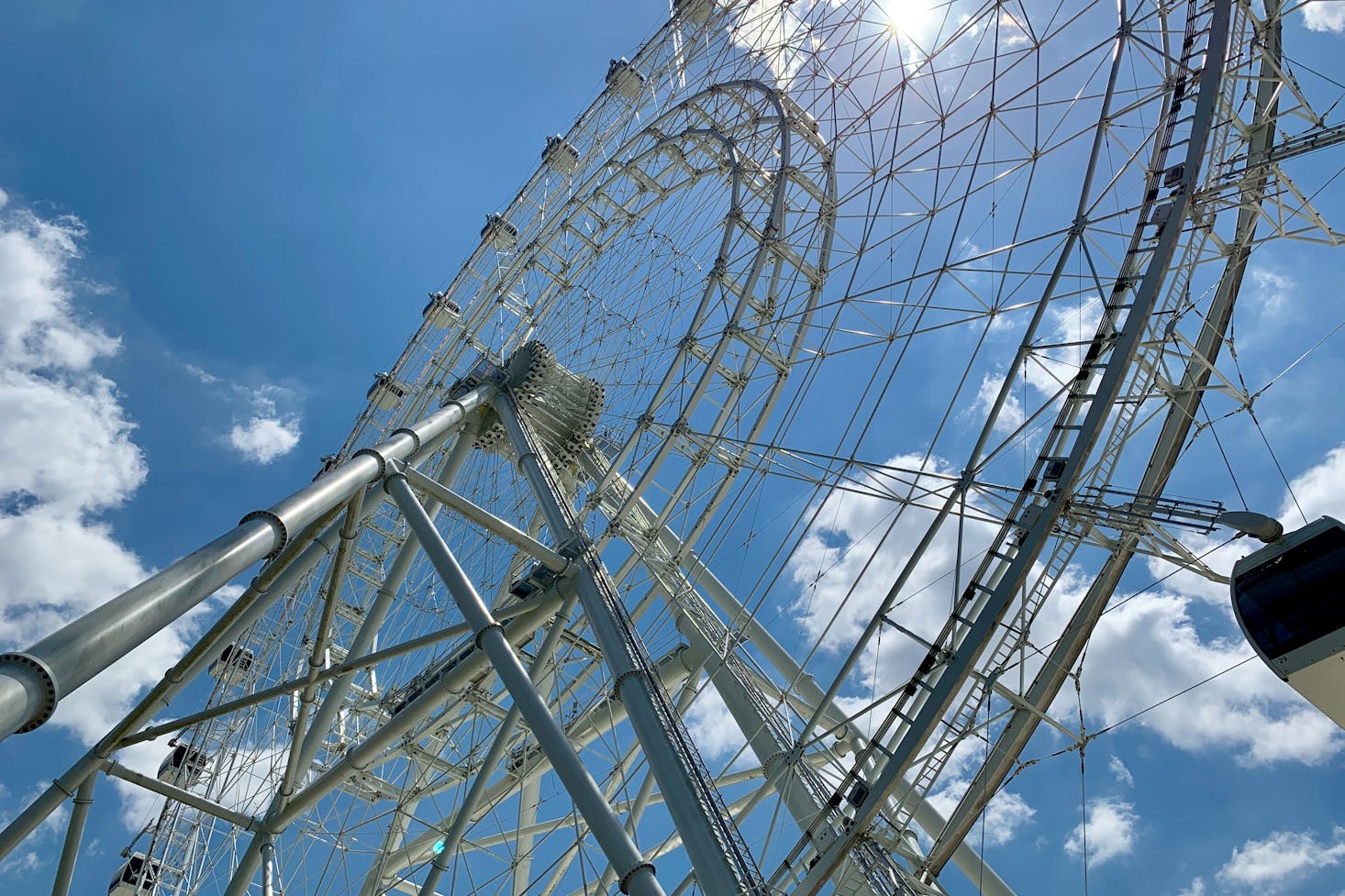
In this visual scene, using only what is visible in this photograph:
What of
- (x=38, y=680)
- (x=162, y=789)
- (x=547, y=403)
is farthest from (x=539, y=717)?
(x=547, y=403)

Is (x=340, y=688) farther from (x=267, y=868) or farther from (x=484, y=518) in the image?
(x=484, y=518)

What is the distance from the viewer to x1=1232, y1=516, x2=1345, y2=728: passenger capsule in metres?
9.26

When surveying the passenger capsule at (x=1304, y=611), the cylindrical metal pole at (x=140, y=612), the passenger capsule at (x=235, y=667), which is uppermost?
the passenger capsule at (x=235, y=667)

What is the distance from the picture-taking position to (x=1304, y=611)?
9.48 m

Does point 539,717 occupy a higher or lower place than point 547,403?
lower

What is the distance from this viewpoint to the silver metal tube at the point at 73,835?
12.4 m

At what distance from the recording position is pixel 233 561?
31.1ft

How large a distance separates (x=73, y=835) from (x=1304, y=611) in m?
14.8

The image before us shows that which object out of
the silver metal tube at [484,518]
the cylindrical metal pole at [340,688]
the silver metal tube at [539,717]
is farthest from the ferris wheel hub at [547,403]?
the silver metal tube at [539,717]

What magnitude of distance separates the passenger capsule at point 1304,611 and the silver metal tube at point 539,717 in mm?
6570

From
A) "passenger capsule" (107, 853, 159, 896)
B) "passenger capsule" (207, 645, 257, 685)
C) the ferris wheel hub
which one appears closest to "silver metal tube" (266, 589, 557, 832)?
the ferris wheel hub

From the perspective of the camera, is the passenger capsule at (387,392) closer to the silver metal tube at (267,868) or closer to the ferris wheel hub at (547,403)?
the ferris wheel hub at (547,403)

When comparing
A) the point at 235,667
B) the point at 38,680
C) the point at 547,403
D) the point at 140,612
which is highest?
the point at 235,667

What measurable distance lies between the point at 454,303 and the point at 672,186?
11.9m
